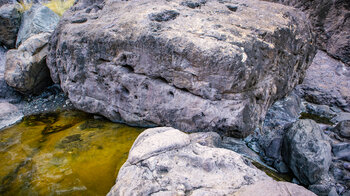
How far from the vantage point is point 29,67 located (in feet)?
19.5

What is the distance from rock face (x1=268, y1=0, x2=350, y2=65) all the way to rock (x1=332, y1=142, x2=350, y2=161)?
13.9 feet

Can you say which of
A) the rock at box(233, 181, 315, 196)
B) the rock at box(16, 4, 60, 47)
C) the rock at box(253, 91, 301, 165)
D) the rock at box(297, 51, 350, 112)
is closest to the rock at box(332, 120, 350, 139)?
the rock at box(253, 91, 301, 165)

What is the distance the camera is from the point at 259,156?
146 inches

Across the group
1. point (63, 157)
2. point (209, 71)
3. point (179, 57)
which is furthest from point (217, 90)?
point (63, 157)

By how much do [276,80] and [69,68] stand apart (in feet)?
15.4

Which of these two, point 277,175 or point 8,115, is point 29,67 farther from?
point 277,175

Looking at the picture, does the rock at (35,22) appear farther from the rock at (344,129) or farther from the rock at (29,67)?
the rock at (344,129)

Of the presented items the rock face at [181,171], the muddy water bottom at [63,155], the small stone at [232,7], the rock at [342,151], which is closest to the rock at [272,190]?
the rock face at [181,171]

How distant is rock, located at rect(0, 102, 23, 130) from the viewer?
515cm

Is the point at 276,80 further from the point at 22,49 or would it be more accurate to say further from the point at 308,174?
the point at 22,49

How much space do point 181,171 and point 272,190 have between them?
93cm

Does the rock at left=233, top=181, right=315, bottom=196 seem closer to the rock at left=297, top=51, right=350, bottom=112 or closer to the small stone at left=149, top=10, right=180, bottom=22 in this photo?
the small stone at left=149, top=10, right=180, bottom=22

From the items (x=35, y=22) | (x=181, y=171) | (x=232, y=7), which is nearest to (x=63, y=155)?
(x=181, y=171)

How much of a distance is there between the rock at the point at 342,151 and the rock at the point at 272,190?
2.03m
